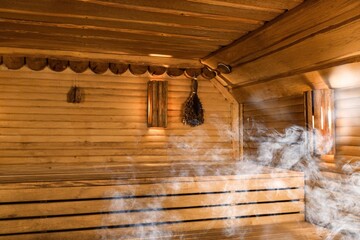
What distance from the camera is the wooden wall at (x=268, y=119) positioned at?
19.7 ft

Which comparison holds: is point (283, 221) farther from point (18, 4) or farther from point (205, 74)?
point (18, 4)

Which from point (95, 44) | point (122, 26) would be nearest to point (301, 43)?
point (122, 26)

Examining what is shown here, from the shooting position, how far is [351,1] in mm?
3561

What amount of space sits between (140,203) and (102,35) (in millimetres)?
2863

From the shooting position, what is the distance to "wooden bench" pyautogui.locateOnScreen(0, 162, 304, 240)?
397 centimetres

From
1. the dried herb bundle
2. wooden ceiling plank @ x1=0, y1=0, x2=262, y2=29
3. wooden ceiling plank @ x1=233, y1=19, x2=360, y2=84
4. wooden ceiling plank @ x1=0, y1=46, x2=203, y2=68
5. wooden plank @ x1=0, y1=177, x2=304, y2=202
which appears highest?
wooden ceiling plank @ x1=0, y1=0, x2=262, y2=29

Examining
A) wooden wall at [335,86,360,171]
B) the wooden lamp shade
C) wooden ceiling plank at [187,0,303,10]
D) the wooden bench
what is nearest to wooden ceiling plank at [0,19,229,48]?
the wooden lamp shade

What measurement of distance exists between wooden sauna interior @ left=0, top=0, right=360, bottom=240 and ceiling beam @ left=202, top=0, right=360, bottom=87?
20 millimetres

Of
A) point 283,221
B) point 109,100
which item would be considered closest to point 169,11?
point 109,100

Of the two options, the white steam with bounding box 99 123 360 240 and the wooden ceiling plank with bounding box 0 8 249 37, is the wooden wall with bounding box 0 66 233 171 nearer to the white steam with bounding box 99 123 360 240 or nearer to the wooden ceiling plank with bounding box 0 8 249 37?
the white steam with bounding box 99 123 360 240

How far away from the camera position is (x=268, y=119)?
6836mm

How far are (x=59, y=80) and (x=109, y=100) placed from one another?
105 centimetres

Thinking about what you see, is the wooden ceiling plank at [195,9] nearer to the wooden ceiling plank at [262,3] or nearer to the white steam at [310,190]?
the wooden ceiling plank at [262,3]

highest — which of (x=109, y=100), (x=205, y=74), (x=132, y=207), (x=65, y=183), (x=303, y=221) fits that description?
(x=205, y=74)
